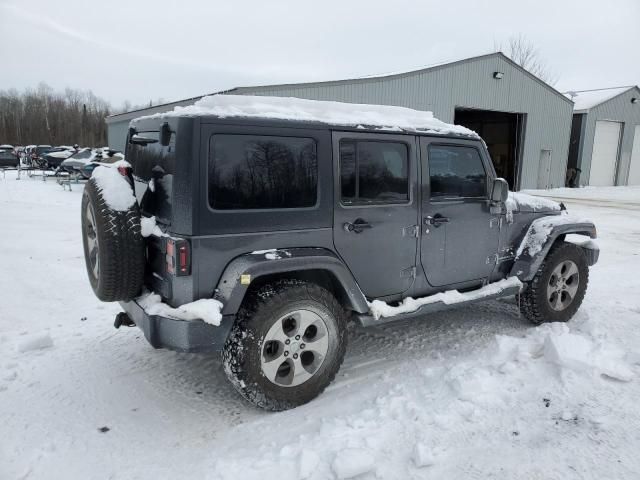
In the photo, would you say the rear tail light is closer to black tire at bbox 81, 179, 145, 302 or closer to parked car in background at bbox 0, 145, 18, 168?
black tire at bbox 81, 179, 145, 302

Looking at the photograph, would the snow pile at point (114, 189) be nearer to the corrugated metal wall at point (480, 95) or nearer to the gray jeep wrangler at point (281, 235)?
the gray jeep wrangler at point (281, 235)

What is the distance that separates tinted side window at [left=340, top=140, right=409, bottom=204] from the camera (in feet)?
12.0

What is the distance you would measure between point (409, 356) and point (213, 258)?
2028mm

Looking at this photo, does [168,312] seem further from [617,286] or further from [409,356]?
[617,286]

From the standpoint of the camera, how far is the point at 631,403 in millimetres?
3496

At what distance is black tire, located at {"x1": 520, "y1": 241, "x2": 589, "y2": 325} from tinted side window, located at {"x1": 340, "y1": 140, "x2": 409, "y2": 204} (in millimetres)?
1847

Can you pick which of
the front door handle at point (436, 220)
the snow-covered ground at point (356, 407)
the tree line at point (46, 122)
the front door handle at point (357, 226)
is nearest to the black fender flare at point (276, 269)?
the front door handle at point (357, 226)

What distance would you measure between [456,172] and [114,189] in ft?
9.03

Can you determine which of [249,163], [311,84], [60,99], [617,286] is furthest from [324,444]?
[60,99]

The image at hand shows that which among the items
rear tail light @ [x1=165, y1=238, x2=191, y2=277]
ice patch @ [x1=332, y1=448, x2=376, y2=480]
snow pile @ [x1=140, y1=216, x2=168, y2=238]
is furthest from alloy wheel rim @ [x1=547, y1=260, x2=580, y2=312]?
snow pile @ [x1=140, y1=216, x2=168, y2=238]

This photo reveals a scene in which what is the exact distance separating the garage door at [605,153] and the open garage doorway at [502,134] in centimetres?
649

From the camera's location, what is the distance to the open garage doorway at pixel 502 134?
81.0 ft

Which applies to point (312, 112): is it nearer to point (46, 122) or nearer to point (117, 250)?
point (117, 250)

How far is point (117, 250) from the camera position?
10.5ft
